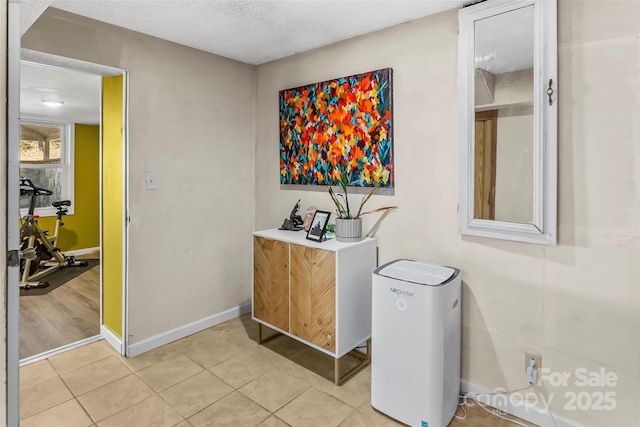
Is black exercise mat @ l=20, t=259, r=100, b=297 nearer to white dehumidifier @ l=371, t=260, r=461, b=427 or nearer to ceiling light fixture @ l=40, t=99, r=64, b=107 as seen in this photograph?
ceiling light fixture @ l=40, t=99, r=64, b=107

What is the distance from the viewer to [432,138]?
225 cm

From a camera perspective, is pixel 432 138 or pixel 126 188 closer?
pixel 432 138

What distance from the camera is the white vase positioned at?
2.42 meters

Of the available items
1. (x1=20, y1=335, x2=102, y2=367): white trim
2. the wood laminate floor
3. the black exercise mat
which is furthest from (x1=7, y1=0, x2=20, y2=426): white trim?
the black exercise mat

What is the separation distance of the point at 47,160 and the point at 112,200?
12.8 ft

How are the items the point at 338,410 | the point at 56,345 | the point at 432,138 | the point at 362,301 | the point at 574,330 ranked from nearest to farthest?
1. the point at 574,330
2. the point at 338,410
3. the point at 432,138
4. the point at 362,301
5. the point at 56,345

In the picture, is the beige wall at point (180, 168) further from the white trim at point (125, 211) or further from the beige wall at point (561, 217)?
the beige wall at point (561, 217)

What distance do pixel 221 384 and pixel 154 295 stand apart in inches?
36.0

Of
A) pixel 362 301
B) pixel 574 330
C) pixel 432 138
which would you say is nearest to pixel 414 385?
pixel 362 301

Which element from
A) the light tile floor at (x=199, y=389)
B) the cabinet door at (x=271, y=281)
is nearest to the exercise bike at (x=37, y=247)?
the light tile floor at (x=199, y=389)

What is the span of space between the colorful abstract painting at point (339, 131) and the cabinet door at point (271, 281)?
24.7 inches

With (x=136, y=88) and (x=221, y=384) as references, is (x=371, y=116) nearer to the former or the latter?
(x=136, y=88)

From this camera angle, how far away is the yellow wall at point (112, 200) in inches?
104

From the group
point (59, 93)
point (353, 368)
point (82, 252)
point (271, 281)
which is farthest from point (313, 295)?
point (82, 252)
